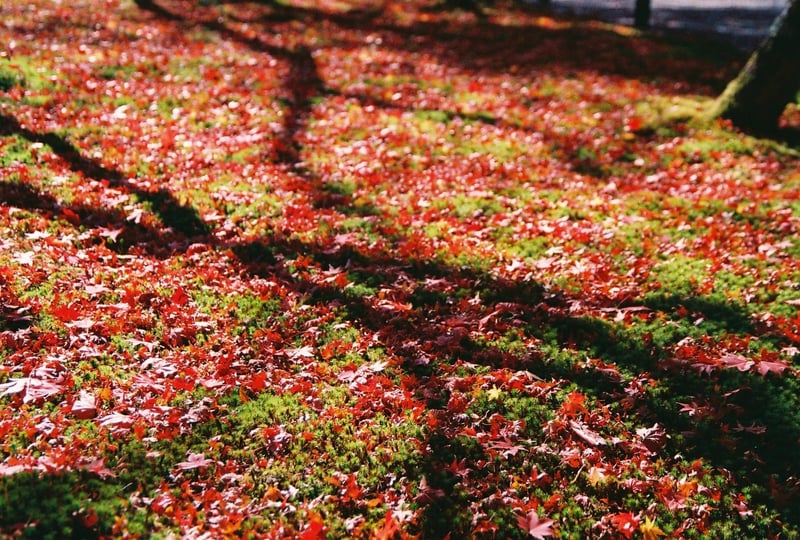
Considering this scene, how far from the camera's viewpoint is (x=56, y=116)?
8805mm

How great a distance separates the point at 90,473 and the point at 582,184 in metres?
6.86

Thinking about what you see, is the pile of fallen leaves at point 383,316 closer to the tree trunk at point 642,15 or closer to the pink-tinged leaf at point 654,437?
the pink-tinged leaf at point 654,437

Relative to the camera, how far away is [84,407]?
421 cm

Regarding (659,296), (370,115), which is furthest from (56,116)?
(659,296)

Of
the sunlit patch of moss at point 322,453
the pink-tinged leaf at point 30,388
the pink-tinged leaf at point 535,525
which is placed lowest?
the pink-tinged leaf at point 535,525

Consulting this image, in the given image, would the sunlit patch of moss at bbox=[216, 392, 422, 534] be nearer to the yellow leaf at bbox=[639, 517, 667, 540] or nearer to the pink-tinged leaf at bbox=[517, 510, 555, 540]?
the pink-tinged leaf at bbox=[517, 510, 555, 540]

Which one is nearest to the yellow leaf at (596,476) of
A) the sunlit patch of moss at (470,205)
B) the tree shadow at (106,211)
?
the sunlit patch of moss at (470,205)

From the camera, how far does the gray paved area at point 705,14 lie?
1898cm

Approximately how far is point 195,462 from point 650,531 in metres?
2.85

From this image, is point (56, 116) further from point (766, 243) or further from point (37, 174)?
point (766, 243)

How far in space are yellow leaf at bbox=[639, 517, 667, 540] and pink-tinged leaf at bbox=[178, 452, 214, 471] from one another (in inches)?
107

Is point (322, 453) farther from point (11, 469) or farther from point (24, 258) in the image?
point (24, 258)


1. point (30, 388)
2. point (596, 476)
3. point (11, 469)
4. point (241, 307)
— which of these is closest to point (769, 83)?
point (596, 476)

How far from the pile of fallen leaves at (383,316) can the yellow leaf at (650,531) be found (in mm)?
12
